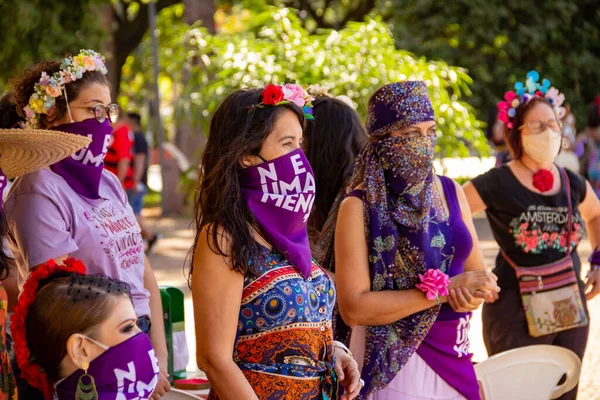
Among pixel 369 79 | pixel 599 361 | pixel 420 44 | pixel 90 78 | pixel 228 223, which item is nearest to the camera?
pixel 228 223

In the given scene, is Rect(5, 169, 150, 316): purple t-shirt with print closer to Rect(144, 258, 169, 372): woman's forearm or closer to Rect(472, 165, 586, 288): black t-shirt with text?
Rect(144, 258, 169, 372): woman's forearm

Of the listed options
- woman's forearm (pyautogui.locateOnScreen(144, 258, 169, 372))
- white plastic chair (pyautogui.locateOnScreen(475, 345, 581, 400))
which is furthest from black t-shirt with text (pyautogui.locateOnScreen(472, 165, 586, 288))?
woman's forearm (pyautogui.locateOnScreen(144, 258, 169, 372))

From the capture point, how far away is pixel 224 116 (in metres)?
2.92

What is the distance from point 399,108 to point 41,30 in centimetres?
1198

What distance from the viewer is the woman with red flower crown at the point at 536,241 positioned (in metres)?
4.50

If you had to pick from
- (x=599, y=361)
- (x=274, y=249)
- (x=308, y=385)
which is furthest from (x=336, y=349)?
(x=599, y=361)

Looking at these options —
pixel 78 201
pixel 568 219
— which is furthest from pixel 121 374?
pixel 568 219

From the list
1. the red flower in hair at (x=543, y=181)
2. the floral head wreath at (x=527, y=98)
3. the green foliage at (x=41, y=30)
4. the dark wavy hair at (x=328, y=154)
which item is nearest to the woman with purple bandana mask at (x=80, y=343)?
the dark wavy hair at (x=328, y=154)

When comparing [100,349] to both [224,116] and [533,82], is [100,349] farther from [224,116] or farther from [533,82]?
[533,82]

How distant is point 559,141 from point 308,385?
8.04 ft

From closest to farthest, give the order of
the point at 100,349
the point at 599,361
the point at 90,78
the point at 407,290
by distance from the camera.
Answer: the point at 100,349
the point at 407,290
the point at 90,78
the point at 599,361

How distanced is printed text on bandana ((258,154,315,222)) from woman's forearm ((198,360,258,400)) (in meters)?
0.51

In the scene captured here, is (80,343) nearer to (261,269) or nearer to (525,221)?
(261,269)

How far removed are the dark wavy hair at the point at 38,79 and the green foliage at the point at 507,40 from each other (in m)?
15.4
